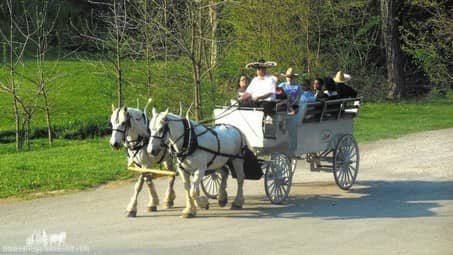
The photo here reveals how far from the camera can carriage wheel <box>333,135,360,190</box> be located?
49.8 ft

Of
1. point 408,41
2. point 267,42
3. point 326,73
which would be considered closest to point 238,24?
point 267,42

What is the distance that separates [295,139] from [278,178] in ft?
2.71

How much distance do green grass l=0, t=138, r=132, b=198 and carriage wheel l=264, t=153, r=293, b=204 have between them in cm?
375

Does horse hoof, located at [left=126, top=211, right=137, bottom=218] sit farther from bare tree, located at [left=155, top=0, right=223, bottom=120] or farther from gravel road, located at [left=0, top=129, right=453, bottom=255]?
bare tree, located at [left=155, top=0, right=223, bottom=120]

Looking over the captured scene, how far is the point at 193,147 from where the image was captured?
12844mm

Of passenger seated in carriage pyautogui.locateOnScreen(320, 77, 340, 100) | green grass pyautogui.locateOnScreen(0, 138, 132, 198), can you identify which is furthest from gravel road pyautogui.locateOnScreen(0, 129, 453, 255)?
passenger seated in carriage pyautogui.locateOnScreen(320, 77, 340, 100)

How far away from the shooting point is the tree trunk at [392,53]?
37.5 meters

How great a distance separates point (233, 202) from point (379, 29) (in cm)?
2580

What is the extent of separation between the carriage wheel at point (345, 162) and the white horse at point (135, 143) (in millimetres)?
3006

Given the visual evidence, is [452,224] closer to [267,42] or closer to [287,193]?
[287,193]

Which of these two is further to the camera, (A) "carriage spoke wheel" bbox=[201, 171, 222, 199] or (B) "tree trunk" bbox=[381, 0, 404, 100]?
(B) "tree trunk" bbox=[381, 0, 404, 100]

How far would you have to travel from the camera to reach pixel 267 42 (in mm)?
30281

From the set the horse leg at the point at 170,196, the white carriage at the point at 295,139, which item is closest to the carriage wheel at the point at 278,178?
the white carriage at the point at 295,139

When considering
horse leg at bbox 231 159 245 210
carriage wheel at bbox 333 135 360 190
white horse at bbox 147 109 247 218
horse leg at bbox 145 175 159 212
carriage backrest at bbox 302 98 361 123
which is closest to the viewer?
white horse at bbox 147 109 247 218
